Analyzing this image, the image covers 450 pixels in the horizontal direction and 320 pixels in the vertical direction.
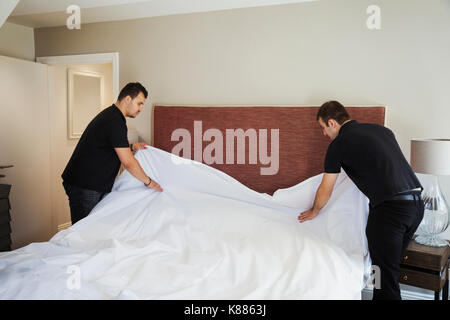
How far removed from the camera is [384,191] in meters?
2.01

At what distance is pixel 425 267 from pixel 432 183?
539 millimetres

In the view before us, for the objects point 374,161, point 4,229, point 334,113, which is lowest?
point 4,229

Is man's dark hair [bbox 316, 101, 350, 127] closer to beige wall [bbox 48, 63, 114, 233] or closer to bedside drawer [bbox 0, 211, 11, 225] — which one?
bedside drawer [bbox 0, 211, 11, 225]

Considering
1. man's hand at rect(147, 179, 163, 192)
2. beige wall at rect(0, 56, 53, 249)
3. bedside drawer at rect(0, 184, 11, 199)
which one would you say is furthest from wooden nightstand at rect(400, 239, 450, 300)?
beige wall at rect(0, 56, 53, 249)

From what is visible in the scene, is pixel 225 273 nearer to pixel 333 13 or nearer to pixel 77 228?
pixel 77 228

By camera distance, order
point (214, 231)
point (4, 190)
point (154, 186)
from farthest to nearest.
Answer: point (4, 190) < point (154, 186) < point (214, 231)

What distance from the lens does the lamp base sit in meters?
2.33

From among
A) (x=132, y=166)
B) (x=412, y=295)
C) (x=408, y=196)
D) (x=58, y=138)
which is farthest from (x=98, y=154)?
(x=412, y=295)

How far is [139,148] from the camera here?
117 inches

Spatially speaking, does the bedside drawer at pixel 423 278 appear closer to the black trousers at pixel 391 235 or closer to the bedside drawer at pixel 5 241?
the black trousers at pixel 391 235

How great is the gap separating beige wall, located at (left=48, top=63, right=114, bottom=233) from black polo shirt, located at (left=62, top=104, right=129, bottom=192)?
4.73ft

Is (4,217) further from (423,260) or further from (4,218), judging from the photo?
(423,260)

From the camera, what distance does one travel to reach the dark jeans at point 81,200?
277cm

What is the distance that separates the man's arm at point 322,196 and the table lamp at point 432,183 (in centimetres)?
53
